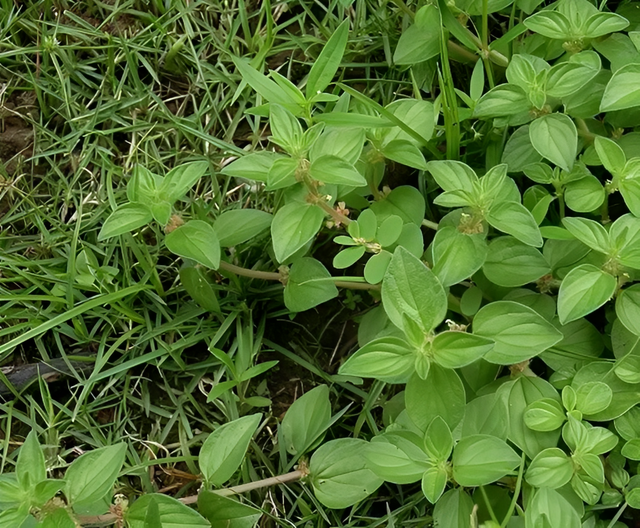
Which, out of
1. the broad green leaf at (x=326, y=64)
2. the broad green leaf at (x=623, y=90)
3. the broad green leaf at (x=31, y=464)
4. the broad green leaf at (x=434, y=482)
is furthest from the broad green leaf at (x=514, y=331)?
the broad green leaf at (x=31, y=464)

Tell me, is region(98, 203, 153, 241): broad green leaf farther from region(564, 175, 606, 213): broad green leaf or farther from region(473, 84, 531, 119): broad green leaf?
region(564, 175, 606, 213): broad green leaf

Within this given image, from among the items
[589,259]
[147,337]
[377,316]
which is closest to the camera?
[589,259]

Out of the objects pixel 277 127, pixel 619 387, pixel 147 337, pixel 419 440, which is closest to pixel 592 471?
pixel 619 387

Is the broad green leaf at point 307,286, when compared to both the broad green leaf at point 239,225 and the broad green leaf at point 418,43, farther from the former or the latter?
the broad green leaf at point 418,43

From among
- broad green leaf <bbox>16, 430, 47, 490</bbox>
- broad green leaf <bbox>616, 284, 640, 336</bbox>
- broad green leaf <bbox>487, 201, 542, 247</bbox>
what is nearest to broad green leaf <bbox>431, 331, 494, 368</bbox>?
broad green leaf <bbox>487, 201, 542, 247</bbox>

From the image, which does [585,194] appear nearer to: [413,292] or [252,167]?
[413,292]

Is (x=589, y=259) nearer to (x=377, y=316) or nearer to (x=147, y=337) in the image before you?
(x=377, y=316)
